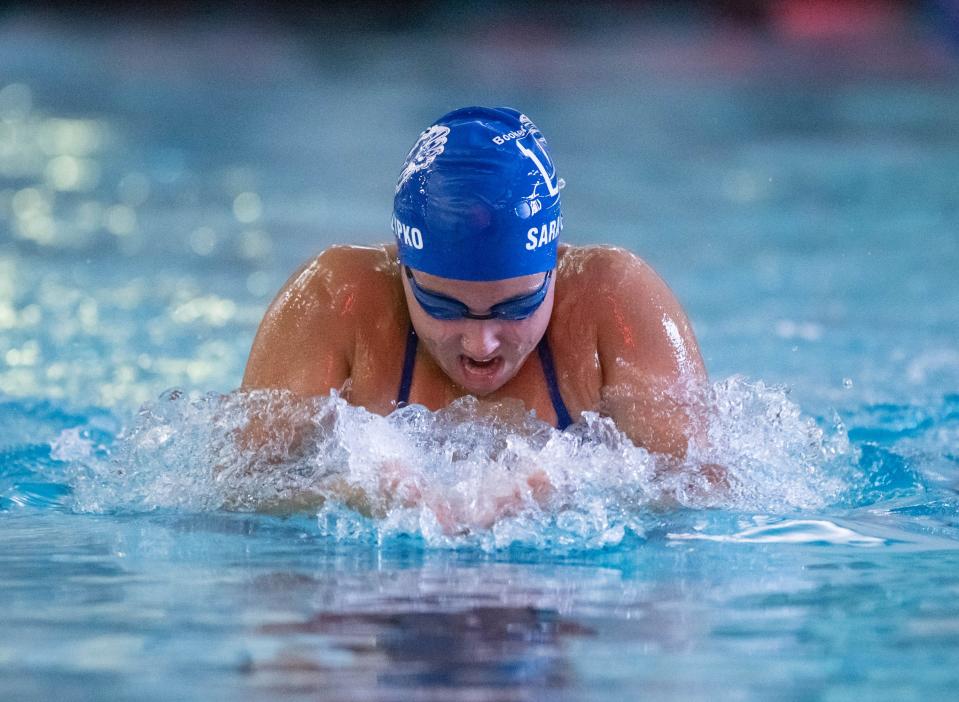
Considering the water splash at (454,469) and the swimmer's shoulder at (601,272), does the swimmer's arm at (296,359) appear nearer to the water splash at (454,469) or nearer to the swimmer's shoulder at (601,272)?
the water splash at (454,469)

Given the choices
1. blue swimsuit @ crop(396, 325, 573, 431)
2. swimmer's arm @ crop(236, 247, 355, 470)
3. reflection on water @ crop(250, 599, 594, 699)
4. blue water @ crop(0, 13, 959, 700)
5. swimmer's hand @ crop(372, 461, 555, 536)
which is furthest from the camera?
blue swimsuit @ crop(396, 325, 573, 431)

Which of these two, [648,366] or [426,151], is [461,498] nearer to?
[648,366]

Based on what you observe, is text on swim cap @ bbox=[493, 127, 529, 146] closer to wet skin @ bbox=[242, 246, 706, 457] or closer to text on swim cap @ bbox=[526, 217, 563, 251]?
text on swim cap @ bbox=[526, 217, 563, 251]

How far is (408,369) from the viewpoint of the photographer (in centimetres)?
361

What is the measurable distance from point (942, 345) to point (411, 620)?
4116 mm

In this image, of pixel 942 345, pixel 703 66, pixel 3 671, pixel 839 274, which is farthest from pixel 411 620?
pixel 703 66

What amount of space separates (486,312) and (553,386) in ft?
1.35

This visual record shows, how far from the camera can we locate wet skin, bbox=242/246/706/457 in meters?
3.50

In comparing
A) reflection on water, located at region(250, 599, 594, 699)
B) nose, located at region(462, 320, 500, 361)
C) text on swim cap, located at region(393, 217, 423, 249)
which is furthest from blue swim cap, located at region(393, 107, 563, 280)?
reflection on water, located at region(250, 599, 594, 699)

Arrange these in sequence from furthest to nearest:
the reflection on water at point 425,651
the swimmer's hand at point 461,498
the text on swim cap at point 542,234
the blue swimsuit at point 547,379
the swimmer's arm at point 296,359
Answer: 1. the blue swimsuit at point 547,379
2. the swimmer's arm at point 296,359
3. the text on swim cap at point 542,234
4. the swimmer's hand at point 461,498
5. the reflection on water at point 425,651

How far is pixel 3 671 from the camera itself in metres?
2.25

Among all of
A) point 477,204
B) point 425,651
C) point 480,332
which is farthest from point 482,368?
point 425,651

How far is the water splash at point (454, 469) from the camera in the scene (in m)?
3.21

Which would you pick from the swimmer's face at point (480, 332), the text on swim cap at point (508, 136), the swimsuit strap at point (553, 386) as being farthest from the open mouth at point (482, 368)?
the text on swim cap at point (508, 136)
